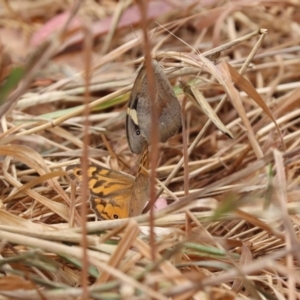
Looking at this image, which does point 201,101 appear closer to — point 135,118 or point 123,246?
point 135,118

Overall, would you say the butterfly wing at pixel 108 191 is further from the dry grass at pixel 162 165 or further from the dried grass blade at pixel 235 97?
the dried grass blade at pixel 235 97

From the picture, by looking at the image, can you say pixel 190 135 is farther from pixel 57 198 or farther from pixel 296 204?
pixel 296 204

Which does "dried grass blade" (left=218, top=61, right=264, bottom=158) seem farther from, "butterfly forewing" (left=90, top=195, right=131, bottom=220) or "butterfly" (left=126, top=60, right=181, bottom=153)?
"butterfly forewing" (left=90, top=195, right=131, bottom=220)

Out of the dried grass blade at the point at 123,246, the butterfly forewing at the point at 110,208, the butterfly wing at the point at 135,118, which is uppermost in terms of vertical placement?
the butterfly wing at the point at 135,118

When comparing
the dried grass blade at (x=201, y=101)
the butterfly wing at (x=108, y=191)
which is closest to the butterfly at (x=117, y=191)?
the butterfly wing at (x=108, y=191)

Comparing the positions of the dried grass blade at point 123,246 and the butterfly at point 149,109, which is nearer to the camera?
the dried grass blade at point 123,246

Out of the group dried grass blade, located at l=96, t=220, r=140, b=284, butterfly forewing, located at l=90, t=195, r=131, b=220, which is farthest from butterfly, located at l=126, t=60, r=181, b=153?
dried grass blade, located at l=96, t=220, r=140, b=284

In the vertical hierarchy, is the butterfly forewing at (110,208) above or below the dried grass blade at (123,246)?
above
